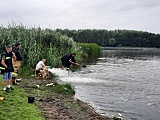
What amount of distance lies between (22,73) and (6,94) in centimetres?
1050

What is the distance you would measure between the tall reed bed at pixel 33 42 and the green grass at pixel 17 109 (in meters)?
12.4

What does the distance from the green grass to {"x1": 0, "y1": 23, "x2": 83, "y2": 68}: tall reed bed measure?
12399 millimetres

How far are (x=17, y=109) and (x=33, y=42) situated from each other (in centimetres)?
1657

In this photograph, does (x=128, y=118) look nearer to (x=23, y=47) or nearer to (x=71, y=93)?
(x=71, y=93)

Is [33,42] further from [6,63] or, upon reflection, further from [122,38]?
[122,38]

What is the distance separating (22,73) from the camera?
25203mm

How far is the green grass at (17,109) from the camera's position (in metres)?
11.2

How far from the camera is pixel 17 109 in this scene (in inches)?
480

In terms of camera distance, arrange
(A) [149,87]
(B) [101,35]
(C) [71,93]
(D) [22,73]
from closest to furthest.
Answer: (C) [71,93]
(A) [149,87]
(D) [22,73]
(B) [101,35]

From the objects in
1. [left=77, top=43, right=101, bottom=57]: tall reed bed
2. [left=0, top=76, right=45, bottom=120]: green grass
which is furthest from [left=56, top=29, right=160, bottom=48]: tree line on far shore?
[left=0, top=76, right=45, bottom=120]: green grass

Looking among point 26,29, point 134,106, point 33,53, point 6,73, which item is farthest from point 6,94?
point 26,29

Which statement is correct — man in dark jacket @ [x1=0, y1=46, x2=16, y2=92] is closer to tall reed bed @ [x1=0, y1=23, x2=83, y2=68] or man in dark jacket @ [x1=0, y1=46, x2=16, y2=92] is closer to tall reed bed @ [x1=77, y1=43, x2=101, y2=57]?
tall reed bed @ [x1=0, y1=23, x2=83, y2=68]

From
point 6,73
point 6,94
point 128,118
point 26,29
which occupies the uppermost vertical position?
point 26,29

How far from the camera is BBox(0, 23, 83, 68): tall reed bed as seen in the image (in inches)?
1059
